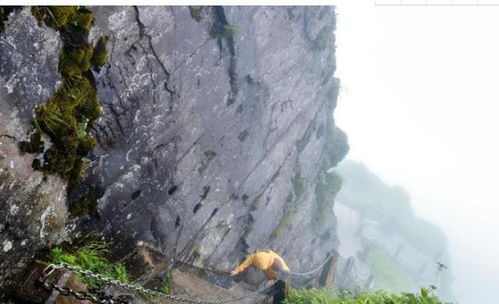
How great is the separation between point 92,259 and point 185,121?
14.2ft

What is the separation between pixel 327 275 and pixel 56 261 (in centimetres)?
1508

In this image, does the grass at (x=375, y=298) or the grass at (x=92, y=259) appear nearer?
the grass at (x=92, y=259)

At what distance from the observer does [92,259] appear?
794cm

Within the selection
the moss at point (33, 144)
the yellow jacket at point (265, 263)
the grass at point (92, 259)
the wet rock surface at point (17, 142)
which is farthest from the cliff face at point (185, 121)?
the yellow jacket at point (265, 263)

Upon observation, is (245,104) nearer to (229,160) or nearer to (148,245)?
(229,160)

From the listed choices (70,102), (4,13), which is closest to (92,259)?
(70,102)

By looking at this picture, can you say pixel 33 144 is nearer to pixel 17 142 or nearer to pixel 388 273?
pixel 17 142

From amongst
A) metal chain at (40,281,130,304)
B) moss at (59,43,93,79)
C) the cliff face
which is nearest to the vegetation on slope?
the cliff face

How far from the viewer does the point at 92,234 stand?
8320mm

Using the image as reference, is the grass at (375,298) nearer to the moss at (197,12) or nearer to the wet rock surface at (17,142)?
the wet rock surface at (17,142)

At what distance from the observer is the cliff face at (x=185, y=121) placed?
20.9 ft

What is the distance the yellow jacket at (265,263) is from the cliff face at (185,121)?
186 centimetres

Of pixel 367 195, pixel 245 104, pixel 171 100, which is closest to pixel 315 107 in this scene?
pixel 245 104

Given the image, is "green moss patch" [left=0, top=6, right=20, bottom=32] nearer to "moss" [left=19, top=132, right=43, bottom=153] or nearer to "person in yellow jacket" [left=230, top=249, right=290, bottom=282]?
"moss" [left=19, top=132, right=43, bottom=153]
